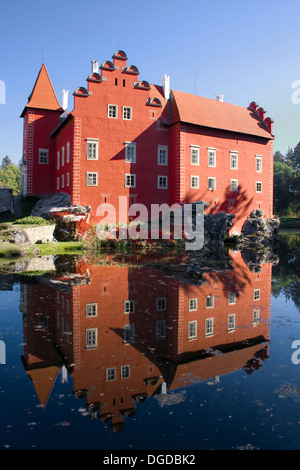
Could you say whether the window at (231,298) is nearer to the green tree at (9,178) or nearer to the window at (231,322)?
the window at (231,322)

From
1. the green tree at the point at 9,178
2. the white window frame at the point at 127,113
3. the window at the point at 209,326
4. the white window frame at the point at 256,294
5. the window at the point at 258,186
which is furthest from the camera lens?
the green tree at the point at 9,178

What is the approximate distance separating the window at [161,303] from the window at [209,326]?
4.62ft

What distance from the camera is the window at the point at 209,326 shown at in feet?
25.6

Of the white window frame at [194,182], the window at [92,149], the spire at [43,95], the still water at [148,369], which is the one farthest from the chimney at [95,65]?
the still water at [148,369]

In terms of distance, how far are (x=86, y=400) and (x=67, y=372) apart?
96 centimetres

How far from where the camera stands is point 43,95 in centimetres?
3634

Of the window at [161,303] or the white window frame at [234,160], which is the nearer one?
the window at [161,303]

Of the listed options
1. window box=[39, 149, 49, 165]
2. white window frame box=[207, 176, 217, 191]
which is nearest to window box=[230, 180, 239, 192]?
white window frame box=[207, 176, 217, 191]

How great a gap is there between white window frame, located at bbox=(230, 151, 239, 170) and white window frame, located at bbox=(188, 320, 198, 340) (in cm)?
2863

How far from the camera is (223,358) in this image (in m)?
6.47

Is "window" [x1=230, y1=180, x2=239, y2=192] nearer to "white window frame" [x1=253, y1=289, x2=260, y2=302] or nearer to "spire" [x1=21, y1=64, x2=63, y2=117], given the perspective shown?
"spire" [x1=21, y1=64, x2=63, y2=117]

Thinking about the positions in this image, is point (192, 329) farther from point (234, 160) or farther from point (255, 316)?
point (234, 160)

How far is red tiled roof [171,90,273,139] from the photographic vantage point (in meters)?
32.3

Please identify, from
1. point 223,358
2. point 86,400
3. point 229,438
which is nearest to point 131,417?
point 86,400
